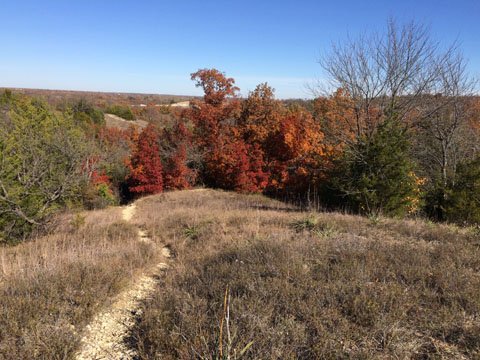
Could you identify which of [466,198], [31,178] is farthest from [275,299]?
[466,198]

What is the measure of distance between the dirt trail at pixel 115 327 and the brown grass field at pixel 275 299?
123 millimetres

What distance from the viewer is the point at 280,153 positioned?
Result: 90.0ft

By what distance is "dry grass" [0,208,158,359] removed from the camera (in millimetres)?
3078

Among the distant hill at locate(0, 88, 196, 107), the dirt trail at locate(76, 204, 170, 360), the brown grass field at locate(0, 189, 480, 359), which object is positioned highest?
the distant hill at locate(0, 88, 196, 107)

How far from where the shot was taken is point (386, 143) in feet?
39.6

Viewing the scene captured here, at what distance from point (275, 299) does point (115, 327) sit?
6.68 feet

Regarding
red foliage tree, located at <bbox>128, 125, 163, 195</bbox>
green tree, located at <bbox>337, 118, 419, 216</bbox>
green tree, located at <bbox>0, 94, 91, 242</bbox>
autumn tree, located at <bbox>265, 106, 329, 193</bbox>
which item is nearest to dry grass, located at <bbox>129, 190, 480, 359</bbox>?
green tree, located at <bbox>337, 118, 419, 216</bbox>

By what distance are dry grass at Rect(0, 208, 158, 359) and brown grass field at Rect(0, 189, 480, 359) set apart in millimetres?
16

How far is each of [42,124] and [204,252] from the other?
15059 millimetres

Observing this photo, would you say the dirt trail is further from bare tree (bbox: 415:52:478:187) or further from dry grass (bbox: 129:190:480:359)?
bare tree (bbox: 415:52:478:187)

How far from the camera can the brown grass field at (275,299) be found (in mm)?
2961

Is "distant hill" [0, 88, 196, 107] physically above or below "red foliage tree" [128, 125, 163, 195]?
above

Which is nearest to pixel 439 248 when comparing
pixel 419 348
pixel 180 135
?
pixel 419 348

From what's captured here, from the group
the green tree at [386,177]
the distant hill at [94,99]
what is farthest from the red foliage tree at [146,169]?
the distant hill at [94,99]
